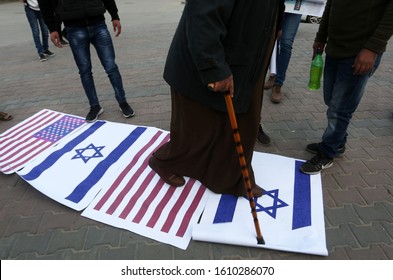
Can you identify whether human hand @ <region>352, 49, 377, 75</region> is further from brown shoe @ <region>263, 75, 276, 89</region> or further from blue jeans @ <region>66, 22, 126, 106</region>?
blue jeans @ <region>66, 22, 126, 106</region>

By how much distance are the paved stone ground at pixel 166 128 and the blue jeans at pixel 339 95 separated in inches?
10.6

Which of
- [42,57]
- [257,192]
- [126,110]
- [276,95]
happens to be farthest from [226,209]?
[42,57]

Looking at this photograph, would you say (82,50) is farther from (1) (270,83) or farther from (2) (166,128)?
(1) (270,83)

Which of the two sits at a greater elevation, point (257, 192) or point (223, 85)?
point (223, 85)

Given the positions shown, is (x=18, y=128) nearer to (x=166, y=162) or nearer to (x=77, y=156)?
(x=77, y=156)

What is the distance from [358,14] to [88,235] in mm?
2315

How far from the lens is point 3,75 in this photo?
17.8ft

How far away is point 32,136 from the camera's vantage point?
3.27 m

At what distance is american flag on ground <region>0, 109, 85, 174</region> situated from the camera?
113 inches

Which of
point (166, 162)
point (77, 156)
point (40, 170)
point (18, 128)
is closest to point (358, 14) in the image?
point (166, 162)

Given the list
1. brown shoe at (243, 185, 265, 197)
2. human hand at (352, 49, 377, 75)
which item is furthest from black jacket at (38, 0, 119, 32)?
human hand at (352, 49, 377, 75)

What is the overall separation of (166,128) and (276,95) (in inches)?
58.7

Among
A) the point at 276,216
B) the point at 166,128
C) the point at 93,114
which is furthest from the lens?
the point at 93,114

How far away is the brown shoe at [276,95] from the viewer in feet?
12.5
